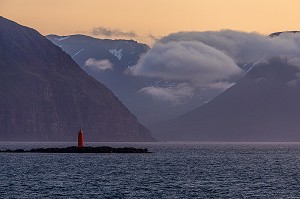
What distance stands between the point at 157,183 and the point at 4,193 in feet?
80.5

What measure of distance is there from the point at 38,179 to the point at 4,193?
2029cm

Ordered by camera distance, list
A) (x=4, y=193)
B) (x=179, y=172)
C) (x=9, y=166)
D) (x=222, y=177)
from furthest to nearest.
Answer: (x=9, y=166), (x=179, y=172), (x=222, y=177), (x=4, y=193)

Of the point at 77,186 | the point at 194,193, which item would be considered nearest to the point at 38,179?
the point at 77,186

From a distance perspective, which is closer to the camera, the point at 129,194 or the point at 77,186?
the point at 129,194

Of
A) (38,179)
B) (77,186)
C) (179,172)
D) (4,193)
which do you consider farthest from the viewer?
(179,172)

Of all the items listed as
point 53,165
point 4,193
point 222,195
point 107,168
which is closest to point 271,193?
point 222,195

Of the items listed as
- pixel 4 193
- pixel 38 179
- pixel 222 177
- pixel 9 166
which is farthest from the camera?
pixel 9 166

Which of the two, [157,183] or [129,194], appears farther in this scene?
[157,183]

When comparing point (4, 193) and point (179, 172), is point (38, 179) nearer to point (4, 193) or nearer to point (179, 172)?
point (4, 193)

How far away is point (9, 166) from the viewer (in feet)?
471

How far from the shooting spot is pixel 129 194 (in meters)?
92.1

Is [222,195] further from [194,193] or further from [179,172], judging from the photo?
[179,172]

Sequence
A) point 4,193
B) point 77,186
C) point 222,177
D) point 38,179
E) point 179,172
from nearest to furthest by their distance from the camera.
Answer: point 4,193 → point 77,186 → point 38,179 → point 222,177 → point 179,172

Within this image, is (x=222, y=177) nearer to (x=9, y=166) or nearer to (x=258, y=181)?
(x=258, y=181)
